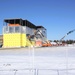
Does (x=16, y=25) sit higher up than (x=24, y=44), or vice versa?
(x=16, y=25)

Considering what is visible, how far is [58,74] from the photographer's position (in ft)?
26.3

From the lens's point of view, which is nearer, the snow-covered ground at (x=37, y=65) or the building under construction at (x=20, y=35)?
the snow-covered ground at (x=37, y=65)

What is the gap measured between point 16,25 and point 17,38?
260 inches

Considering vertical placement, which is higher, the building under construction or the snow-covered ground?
the building under construction

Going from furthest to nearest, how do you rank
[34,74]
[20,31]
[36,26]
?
[36,26] < [20,31] < [34,74]

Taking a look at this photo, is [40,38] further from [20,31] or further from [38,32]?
[20,31]

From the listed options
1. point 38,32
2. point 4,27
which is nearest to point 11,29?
point 4,27

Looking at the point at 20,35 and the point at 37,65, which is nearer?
the point at 37,65

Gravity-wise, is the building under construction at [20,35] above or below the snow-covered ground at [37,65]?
above

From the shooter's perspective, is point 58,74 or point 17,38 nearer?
point 58,74

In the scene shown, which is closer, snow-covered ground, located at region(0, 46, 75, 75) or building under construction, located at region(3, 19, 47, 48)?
snow-covered ground, located at region(0, 46, 75, 75)

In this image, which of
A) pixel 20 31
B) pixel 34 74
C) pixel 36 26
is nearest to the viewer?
pixel 34 74

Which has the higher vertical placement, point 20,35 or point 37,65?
point 20,35

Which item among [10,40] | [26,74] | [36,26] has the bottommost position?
[26,74]
